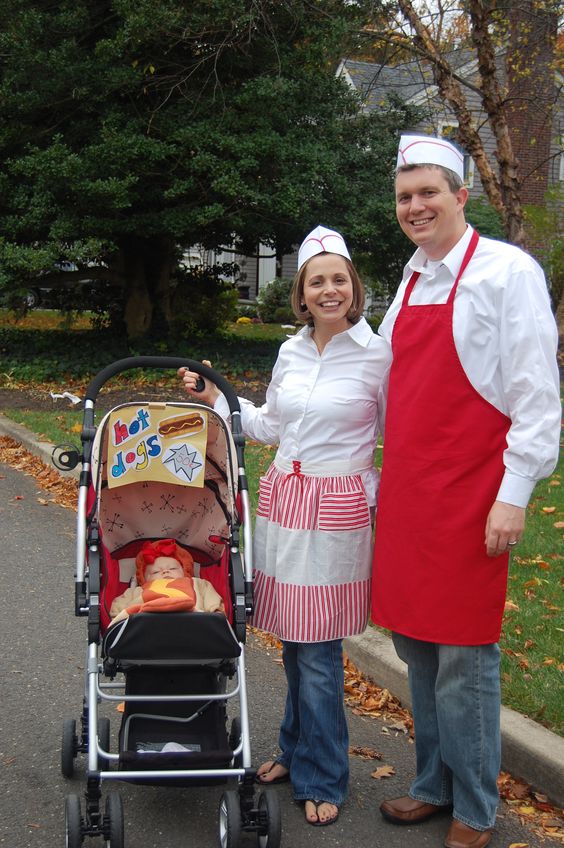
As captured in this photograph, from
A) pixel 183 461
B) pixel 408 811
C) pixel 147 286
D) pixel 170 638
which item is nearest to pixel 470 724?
pixel 408 811

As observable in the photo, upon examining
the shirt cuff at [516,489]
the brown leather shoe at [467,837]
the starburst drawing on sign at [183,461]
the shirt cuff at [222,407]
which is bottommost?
the brown leather shoe at [467,837]

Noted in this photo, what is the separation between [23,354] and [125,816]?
13.2 meters

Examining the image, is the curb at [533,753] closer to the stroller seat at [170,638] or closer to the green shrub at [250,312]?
the stroller seat at [170,638]

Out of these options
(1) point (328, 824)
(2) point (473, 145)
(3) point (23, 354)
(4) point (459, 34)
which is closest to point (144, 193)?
→ (3) point (23, 354)

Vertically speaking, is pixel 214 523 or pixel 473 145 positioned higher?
pixel 473 145

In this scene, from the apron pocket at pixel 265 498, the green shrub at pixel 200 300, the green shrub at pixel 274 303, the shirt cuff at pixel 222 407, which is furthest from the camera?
the green shrub at pixel 274 303

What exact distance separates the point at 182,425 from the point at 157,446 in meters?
0.13

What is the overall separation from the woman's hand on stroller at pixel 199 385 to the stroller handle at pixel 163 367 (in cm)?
3

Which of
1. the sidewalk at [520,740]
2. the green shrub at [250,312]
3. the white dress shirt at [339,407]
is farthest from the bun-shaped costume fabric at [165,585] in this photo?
the green shrub at [250,312]

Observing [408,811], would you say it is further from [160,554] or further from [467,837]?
[160,554]

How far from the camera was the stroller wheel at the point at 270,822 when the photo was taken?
10.4 ft

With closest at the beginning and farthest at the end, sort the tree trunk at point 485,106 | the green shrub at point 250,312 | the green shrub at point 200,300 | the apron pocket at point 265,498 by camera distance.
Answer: the apron pocket at point 265,498
the tree trunk at point 485,106
the green shrub at point 200,300
the green shrub at point 250,312

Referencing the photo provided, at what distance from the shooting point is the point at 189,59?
14078 millimetres

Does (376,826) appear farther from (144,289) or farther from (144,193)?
(144,289)
